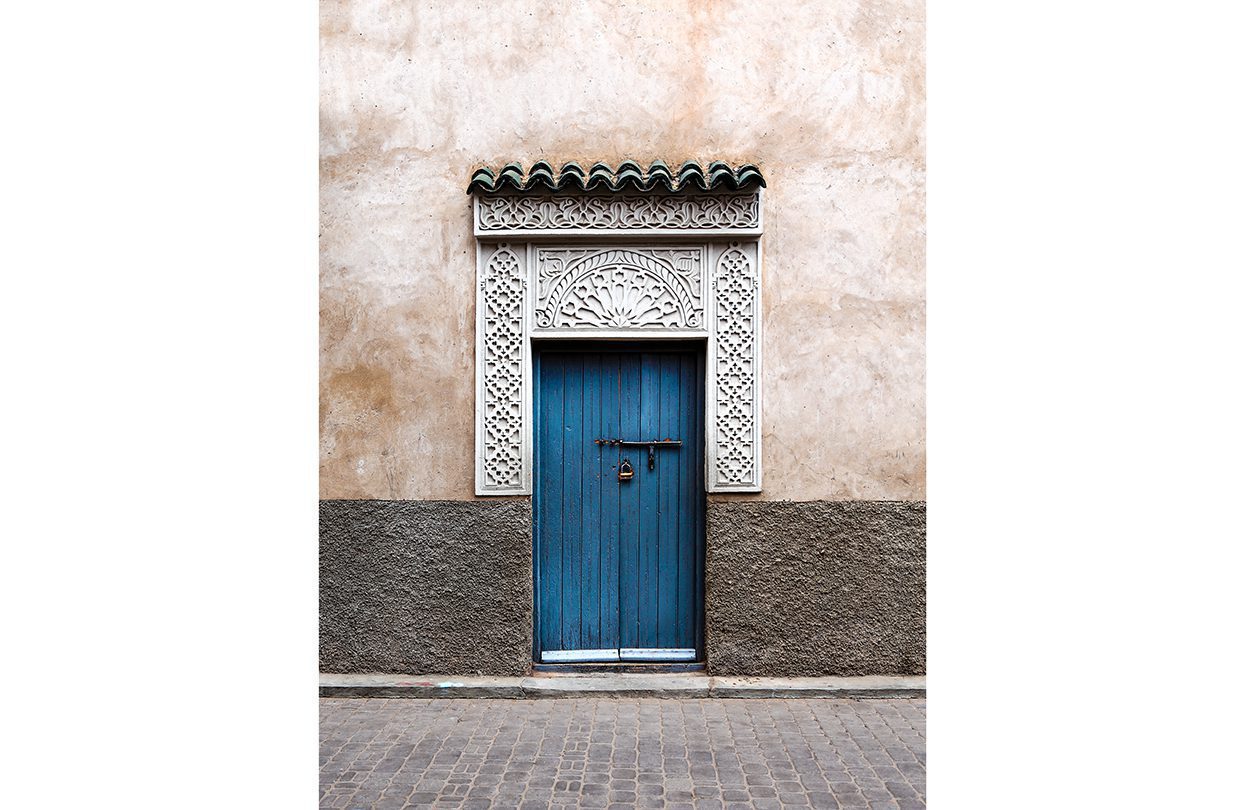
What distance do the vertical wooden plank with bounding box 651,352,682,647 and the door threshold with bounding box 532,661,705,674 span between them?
14 centimetres

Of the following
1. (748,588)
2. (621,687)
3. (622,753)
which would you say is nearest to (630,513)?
(748,588)

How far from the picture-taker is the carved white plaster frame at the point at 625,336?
223 inches

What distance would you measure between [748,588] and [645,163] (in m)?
2.67

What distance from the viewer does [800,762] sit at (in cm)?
437

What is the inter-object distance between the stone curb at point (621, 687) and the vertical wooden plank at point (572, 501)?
1.21 feet

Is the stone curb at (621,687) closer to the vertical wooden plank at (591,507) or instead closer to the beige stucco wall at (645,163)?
the vertical wooden plank at (591,507)

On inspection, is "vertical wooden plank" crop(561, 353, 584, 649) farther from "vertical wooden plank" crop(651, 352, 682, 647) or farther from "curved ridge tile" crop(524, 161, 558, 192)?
"curved ridge tile" crop(524, 161, 558, 192)

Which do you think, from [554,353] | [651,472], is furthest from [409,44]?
[651,472]

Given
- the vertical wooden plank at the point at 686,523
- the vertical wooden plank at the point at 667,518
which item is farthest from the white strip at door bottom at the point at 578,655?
the vertical wooden plank at the point at 686,523

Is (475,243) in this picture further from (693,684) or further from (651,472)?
(693,684)

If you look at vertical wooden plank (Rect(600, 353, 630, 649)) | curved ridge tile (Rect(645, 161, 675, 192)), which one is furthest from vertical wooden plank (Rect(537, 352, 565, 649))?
curved ridge tile (Rect(645, 161, 675, 192))

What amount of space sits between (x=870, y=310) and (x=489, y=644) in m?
3.08

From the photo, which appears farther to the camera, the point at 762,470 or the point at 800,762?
the point at 762,470

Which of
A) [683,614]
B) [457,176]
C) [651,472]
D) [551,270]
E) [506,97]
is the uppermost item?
[506,97]
